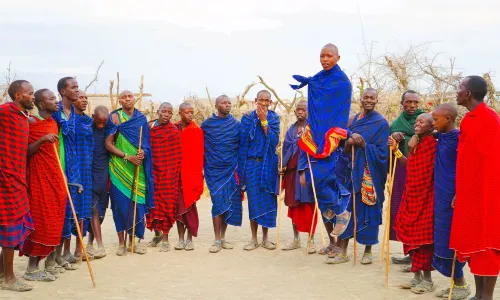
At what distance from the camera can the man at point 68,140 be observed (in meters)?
6.33

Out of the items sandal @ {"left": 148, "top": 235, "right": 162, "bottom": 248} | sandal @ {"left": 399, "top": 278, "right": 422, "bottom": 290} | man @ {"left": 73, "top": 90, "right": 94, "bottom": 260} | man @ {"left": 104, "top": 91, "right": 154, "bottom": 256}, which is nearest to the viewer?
sandal @ {"left": 399, "top": 278, "right": 422, "bottom": 290}

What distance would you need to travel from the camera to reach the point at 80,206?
6.54m

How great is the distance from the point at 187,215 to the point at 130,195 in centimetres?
90

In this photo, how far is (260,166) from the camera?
25.6 feet

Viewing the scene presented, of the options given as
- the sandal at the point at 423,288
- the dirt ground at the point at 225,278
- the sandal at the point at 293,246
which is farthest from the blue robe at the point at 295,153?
the sandal at the point at 423,288

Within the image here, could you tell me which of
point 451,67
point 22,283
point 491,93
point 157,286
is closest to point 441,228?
point 157,286

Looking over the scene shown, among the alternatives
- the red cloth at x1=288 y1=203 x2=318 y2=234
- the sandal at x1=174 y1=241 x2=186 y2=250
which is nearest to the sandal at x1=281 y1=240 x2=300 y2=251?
the red cloth at x1=288 y1=203 x2=318 y2=234

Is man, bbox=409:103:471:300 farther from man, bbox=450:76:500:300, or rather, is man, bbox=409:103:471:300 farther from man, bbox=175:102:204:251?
man, bbox=175:102:204:251

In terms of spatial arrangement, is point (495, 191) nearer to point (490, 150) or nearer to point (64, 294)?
point (490, 150)

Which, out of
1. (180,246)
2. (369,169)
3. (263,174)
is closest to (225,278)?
(180,246)

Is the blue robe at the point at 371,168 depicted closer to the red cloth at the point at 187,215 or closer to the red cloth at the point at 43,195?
the red cloth at the point at 187,215

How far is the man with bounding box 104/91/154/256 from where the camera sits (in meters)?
7.27

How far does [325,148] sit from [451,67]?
6.75 meters

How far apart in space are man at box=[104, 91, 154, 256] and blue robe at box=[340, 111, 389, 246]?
2785 millimetres
